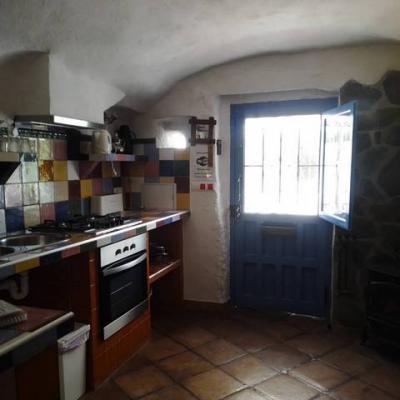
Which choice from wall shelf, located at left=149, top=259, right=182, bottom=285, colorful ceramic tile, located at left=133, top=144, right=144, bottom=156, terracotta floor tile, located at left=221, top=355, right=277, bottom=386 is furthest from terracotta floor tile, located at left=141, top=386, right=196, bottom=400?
colorful ceramic tile, located at left=133, top=144, right=144, bottom=156

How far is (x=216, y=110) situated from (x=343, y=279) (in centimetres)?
166

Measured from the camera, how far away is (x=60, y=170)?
8.64 feet

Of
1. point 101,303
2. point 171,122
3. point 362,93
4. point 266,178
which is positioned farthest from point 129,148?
point 362,93

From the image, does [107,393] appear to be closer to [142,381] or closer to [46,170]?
[142,381]

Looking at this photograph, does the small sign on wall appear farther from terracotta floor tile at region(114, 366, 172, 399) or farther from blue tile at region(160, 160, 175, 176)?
terracotta floor tile at region(114, 366, 172, 399)

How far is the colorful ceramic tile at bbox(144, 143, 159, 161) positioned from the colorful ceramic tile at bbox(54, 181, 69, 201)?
0.88 meters

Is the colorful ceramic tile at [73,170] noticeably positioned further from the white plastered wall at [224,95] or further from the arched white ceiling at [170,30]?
the white plastered wall at [224,95]

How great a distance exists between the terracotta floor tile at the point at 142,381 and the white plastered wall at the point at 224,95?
3.53 feet

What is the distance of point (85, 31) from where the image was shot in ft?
6.75

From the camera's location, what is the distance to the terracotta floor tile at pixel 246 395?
6.81ft

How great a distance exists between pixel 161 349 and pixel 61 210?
1.18m

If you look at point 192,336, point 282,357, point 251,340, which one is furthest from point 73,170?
point 282,357

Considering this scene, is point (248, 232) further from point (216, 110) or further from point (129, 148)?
point (129, 148)

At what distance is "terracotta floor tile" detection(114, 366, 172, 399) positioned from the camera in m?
2.14
